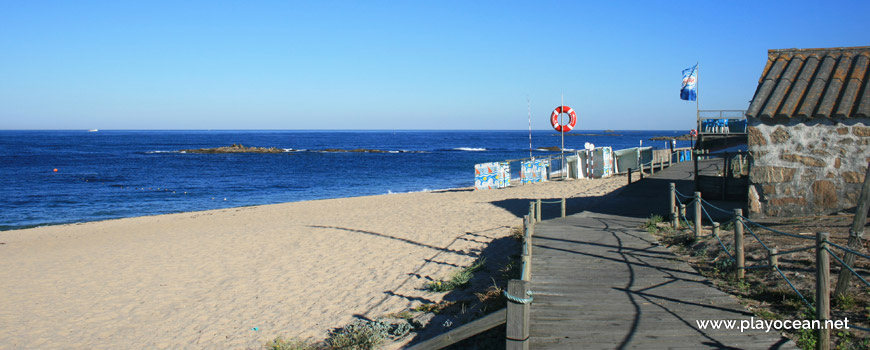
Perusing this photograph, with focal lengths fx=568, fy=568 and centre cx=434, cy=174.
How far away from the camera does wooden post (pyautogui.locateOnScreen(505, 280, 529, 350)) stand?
3.65 m

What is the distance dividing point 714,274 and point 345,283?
18.9ft

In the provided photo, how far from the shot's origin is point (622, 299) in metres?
5.89

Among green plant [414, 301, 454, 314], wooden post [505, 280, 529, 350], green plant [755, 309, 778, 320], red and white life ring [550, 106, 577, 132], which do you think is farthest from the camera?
red and white life ring [550, 106, 577, 132]

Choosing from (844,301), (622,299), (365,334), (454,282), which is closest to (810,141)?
(844,301)


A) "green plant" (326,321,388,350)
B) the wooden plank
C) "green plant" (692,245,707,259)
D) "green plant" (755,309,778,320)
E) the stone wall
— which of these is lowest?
"green plant" (326,321,388,350)

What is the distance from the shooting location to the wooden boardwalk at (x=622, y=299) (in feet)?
15.5

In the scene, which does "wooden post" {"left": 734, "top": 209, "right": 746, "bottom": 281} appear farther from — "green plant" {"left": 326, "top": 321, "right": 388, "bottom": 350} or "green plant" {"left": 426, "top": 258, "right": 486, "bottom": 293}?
"green plant" {"left": 326, "top": 321, "right": 388, "bottom": 350}

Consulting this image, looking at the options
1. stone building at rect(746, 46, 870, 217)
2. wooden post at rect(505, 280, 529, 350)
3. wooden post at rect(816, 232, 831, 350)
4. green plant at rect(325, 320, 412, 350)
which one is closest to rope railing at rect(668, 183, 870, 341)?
wooden post at rect(816, 232, 831, 350)

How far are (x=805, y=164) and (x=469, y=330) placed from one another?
7.94m

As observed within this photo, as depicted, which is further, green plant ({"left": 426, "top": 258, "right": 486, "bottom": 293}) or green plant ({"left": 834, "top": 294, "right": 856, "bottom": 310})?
green plant ({"left": 426, "top": 258, "right": 486, "bottom": 293})

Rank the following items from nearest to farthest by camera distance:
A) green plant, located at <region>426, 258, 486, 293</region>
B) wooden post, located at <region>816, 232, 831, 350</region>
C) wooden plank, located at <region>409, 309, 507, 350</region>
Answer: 1. wooden plank, located at <region>409, 309, 507, 350</region>
2. wooden post, located at <region>816, 232, 831, 350</region>
3. green plant, located at <region>426, 258, 486, 293</region>

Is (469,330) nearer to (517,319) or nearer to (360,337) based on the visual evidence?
(517,319)

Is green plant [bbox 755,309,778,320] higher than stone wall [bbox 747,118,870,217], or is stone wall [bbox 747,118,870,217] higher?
stone wall [bbox 747,118,870,217]

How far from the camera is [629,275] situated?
22.5ft
